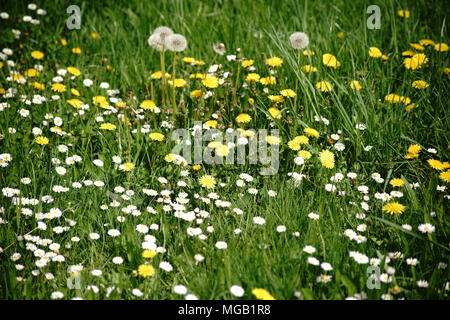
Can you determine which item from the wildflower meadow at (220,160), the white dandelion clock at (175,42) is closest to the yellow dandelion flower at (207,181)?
the wildflower meadow at (220,160)

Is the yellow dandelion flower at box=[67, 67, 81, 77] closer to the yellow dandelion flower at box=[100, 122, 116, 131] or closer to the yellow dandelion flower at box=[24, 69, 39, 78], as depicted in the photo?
the yellow dandelion flower at box=[24, 69, 39, 78]

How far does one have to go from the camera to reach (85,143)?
9.29 ft

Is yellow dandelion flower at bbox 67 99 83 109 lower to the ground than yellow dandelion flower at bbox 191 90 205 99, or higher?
lower

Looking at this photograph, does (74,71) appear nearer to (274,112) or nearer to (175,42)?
(175,42)

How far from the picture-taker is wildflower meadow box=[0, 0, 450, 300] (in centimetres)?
198

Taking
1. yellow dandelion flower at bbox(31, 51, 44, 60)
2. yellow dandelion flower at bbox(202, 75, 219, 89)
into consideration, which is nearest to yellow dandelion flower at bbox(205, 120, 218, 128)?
yellow dandelion flower at bbox(202, 75, 219, 89)

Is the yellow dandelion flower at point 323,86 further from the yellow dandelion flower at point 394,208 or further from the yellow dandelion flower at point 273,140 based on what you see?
the yellow dandelion flower at point 394,208

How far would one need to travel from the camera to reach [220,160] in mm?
2646

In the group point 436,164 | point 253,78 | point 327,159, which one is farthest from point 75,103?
point 436,164

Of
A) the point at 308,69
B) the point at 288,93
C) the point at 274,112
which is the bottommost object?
the point at 274,112
